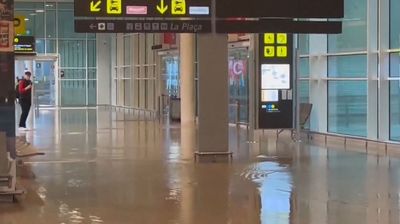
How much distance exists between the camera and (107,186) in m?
11.0

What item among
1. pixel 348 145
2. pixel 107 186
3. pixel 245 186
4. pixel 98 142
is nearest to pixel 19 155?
pixel 107 186

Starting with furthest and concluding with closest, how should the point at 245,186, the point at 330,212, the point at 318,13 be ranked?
the point at 318,13 → the point at 245,186 → the point at 330,212

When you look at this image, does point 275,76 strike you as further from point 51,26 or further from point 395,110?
point 51,26

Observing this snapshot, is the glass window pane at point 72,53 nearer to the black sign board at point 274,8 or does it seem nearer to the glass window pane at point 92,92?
the glass window pane at point 92,92

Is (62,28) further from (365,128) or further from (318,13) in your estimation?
(318,13)

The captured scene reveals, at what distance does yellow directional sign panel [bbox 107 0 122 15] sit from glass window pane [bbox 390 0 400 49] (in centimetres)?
706

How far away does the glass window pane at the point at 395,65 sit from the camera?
17094mm

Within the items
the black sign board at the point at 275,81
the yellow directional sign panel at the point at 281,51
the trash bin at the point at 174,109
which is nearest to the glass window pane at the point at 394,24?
the black sign board at the point at 275,81

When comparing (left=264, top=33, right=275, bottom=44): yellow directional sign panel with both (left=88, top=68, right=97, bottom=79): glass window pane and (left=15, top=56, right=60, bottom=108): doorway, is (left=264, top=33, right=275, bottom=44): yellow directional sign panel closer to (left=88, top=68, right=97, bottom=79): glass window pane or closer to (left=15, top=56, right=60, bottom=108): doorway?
(left=15, top=56, right=60, bottom=108): doorway

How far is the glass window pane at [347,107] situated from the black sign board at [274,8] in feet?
17.7

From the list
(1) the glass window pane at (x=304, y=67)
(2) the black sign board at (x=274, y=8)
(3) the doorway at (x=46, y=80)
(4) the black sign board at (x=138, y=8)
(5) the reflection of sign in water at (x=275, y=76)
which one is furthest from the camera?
(3) the doorway at (x=46, y=80)

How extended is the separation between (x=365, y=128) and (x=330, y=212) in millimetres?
10123

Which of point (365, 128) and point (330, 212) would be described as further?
point (365, 128)

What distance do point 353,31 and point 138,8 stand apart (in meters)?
7.92
